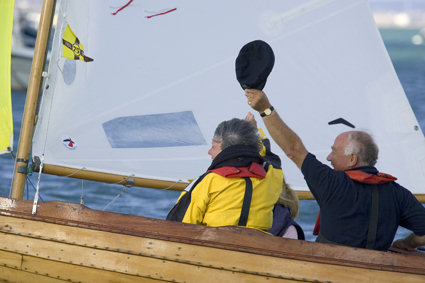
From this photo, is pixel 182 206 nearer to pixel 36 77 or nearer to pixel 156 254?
pixel 156 254

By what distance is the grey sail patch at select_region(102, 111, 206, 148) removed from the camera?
15.0 feet

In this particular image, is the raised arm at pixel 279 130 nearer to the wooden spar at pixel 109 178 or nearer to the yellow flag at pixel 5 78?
the wooden spar at pixel 109 178

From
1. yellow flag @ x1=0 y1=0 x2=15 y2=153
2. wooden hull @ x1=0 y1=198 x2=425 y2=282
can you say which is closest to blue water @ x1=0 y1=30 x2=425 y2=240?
yellow flag @ x1=0 y1=0 x2=15 y2=153

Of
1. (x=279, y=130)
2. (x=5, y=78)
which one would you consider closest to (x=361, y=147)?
(x=279, y=130)

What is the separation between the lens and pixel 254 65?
3.20 m

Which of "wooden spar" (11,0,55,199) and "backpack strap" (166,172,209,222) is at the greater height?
"wooden spar" (11,0,55,199)

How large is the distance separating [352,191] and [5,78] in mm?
2182

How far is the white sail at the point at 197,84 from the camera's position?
4508mm

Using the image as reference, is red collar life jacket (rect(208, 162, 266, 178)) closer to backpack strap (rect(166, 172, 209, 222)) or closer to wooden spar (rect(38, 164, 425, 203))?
backpack strap (rect(166, 172, 209, 222))

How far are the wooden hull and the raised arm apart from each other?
419mm

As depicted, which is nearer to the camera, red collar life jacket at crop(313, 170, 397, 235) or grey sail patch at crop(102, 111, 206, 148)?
red collar life jacket at crop(313, 170, 397, 235)

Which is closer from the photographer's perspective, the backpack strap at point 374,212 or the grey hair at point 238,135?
the backpack strap at point 374,212

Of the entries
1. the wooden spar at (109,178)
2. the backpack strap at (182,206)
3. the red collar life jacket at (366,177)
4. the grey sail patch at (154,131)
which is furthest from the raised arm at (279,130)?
the wooden spar at (109,178)

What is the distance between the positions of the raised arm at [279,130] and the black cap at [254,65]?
0.13 ft
